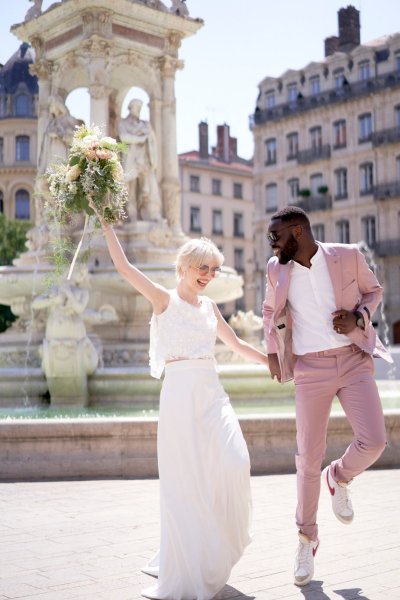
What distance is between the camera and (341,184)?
57.0m

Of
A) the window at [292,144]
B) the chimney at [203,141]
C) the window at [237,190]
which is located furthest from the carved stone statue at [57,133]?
the window at [237,190]

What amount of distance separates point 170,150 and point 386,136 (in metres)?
39.0

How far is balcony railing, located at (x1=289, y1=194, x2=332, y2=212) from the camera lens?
5706 cm

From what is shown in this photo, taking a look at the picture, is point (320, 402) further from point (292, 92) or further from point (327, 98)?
point (292, 92)

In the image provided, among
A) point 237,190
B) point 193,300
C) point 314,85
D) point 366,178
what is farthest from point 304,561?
point 237,190

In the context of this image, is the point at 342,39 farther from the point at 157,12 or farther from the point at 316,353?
the point at 316,353

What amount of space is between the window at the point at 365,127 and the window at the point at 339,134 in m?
1.10

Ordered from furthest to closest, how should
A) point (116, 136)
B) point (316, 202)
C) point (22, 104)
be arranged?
point (22, 104)
point (316, 202)
point (116, 136)

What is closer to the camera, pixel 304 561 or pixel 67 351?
pixel 304 561

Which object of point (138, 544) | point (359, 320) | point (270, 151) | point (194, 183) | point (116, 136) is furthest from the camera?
point (194, 183)

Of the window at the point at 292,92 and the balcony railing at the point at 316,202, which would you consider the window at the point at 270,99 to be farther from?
the balcony railing at the point at 316,202

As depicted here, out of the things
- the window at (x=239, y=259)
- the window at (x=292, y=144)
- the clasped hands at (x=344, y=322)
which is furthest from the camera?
the window at (x=239, y=259)

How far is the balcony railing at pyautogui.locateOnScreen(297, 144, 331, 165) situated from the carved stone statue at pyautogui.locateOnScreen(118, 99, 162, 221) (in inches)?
1657

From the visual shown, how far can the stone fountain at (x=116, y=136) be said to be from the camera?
14.8m
